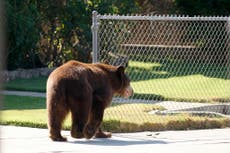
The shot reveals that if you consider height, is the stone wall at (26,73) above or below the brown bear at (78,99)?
below

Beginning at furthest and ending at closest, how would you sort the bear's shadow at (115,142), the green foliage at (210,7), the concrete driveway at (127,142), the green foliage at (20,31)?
the green foliage at (210,7)
the green foliage at (20,31)
the bear's shadow at (115,142)
the concrete driveway at (127,142)

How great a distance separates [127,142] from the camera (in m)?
8.52

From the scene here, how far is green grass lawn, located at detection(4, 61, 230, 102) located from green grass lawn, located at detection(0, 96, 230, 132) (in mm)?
2565

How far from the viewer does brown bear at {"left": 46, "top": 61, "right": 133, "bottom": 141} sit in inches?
325

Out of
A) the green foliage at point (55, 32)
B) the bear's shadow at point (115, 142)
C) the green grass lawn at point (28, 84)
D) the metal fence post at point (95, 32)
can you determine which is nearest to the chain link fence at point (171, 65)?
the metal fence post at point (95, 32)

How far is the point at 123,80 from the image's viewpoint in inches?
368

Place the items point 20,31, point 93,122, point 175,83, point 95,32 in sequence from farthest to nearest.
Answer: point 20,31
point 175,83
point 95,32
point 93,122

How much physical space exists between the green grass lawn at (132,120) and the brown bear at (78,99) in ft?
2.39

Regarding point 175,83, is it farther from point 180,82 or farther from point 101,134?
point 101,134

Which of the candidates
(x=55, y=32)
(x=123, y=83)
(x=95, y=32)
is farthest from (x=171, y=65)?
(x=123, y=83)

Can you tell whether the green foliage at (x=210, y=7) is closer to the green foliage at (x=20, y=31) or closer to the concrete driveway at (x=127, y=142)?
the green foliage at (x=20, y=31)

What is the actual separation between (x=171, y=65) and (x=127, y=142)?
1022cm

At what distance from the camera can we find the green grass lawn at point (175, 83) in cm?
1384

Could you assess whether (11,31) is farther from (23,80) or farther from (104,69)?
(104,69)
